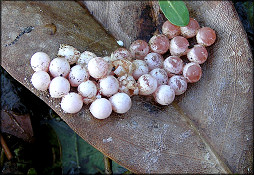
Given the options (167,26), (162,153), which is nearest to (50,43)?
(167,26)

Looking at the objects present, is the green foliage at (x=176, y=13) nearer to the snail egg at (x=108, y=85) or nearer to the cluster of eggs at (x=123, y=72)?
the cluster of eggs at (x=123, y=72)

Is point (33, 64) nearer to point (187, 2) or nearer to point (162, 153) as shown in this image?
point (162, 153)

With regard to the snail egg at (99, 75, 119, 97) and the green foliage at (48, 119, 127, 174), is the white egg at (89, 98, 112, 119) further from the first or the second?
the green foliage at (48, 119, 127, 174)

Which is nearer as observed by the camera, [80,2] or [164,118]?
[164,118]

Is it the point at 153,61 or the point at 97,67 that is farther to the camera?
the point at 153,61

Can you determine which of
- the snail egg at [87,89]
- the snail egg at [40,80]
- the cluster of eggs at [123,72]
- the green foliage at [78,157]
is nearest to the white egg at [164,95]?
the cluster of eggs at [123,72]

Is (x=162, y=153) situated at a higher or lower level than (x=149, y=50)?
lower

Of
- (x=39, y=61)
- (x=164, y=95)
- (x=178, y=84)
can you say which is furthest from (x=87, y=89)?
(x=178, y=84)

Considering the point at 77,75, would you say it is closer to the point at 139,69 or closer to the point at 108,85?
the point at 108,85
